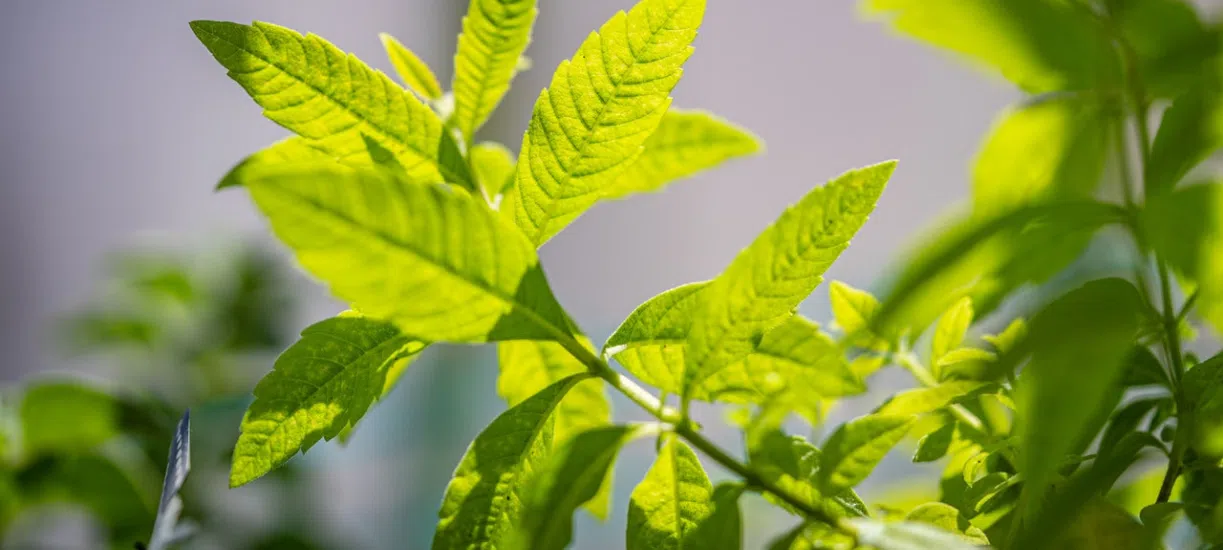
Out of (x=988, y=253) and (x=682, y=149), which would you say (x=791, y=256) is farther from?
(x=682, y=149)

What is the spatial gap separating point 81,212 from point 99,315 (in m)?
2.56

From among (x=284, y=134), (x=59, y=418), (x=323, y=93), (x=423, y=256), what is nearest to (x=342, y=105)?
(x=323, y=93)

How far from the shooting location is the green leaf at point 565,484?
0.22 metres

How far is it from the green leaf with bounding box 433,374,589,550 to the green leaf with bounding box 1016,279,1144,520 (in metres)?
0.14

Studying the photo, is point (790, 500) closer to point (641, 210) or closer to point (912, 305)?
point (912, 305)

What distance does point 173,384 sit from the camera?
89cm

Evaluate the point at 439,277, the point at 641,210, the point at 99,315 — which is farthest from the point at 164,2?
the point at 439,277

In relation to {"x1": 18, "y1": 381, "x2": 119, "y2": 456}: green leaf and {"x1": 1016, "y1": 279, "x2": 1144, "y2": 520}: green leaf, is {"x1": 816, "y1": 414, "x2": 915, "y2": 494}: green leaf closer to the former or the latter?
{"x1": 1016, "y1": 279, "x2": 1144, "y2": 520}: green leaf

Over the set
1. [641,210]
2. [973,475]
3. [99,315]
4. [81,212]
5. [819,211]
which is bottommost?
[81,212]

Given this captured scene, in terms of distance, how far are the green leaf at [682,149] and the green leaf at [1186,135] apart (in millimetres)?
181

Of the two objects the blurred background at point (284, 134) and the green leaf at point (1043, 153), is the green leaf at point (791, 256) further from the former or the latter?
the blurred background at point (284, 134)

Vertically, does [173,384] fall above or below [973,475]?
below

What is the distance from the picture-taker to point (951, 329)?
35 centimetres

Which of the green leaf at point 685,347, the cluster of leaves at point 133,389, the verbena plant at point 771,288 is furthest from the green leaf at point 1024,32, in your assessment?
the cluster of leaves at point 133,389
